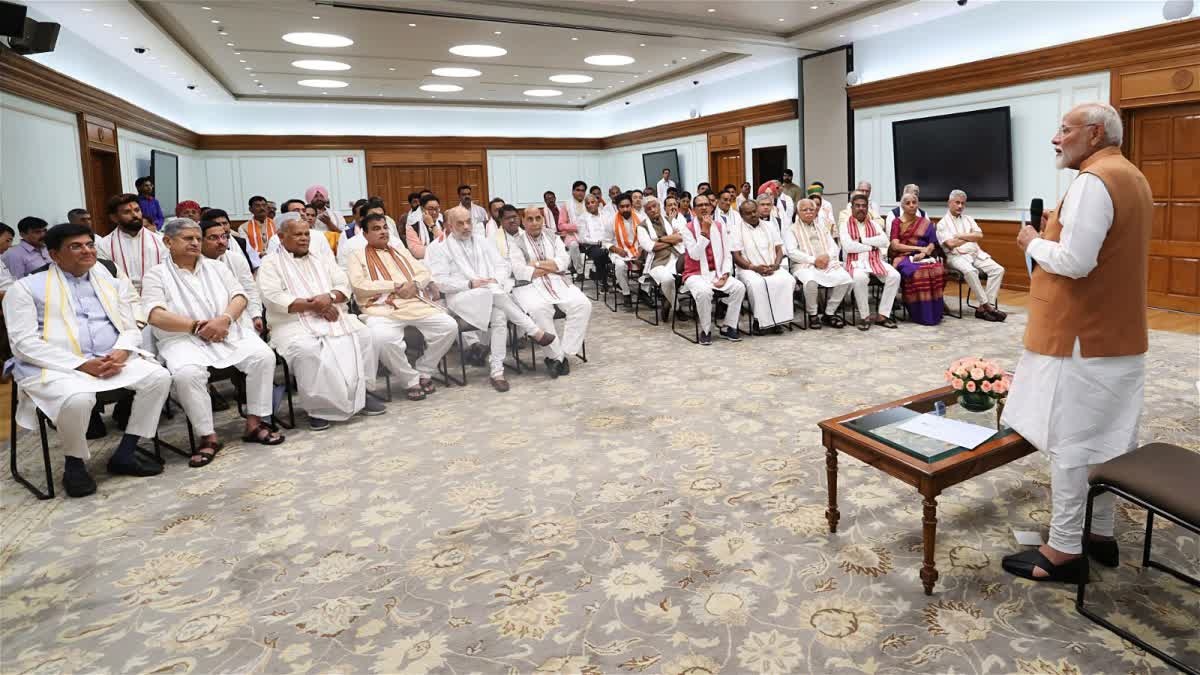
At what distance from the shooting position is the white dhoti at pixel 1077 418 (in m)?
2.25

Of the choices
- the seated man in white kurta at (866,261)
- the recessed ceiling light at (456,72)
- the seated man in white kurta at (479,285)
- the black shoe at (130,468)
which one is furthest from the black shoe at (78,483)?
the recessed ceiling light at (456,72)

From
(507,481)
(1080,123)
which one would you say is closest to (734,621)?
(507,481)

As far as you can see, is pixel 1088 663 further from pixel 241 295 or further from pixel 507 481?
pixel 241 295

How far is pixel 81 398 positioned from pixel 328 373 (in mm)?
1282

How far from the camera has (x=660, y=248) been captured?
7.25m

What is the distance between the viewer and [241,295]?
4367mm

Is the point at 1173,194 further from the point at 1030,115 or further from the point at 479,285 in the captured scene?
the point at 479,285

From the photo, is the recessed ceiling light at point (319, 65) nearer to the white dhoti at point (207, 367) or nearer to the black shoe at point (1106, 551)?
the white dhoti at point (207, 367)

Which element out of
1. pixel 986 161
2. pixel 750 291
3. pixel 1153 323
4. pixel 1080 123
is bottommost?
pixel 1153 323

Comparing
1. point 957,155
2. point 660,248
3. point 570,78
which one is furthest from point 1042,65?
point 570,78

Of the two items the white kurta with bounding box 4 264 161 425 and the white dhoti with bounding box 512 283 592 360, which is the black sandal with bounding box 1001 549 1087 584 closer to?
the white dhoti with bounding box 512 283 592 360

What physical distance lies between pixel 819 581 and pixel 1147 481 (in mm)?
1021

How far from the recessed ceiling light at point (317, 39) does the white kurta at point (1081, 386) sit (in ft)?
29.7

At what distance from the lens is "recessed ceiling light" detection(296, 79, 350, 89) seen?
12.4m
